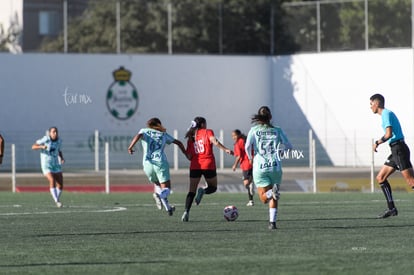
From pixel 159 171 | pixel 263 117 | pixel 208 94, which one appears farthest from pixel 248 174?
pixel 208 94

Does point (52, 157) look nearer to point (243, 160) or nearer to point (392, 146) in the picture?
point (243, 160)

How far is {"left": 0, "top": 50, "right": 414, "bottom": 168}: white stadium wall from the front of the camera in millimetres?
47625

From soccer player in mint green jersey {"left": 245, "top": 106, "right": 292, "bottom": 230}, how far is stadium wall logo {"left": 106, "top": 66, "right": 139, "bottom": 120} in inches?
1236

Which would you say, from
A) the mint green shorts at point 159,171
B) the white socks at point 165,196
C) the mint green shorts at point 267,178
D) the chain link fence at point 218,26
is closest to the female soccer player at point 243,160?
→ the mint green shorts at point 159,171

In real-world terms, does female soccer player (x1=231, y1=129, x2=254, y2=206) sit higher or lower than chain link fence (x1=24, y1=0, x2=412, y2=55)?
lower

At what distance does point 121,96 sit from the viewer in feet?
162

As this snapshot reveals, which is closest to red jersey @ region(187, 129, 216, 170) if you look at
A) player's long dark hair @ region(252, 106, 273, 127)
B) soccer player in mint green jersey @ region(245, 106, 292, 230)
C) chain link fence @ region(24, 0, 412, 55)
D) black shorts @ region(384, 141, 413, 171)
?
soccer player in mint green jersey @ region(245, 106, 292, 230)

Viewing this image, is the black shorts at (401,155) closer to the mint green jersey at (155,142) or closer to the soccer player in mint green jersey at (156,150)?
Result: the soccer player in mint green jersey at (156,150)

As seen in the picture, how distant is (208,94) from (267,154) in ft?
111

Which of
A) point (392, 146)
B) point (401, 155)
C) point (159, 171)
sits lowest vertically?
point (159, 171)

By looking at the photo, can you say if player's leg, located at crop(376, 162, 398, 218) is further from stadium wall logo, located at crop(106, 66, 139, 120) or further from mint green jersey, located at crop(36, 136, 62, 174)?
stadium wall logo, located at crop(106, 66, 139, 120)

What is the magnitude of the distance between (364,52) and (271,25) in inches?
205

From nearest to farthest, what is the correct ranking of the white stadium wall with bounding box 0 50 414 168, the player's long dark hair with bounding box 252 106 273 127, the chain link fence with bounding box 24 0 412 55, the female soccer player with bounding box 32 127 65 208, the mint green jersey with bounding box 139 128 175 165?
the player's long dark hair with bounding box 252 106 273 127, the mint green jersey with bounding box 139 128 175 165, the female soccer player with bounding box 32 127 65 208, the white stadium wall with bounding box 0 50 414 168, the chain link fence with bounding box 24 0 412 55

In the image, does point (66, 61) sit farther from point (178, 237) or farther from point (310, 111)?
point (178, 237)
